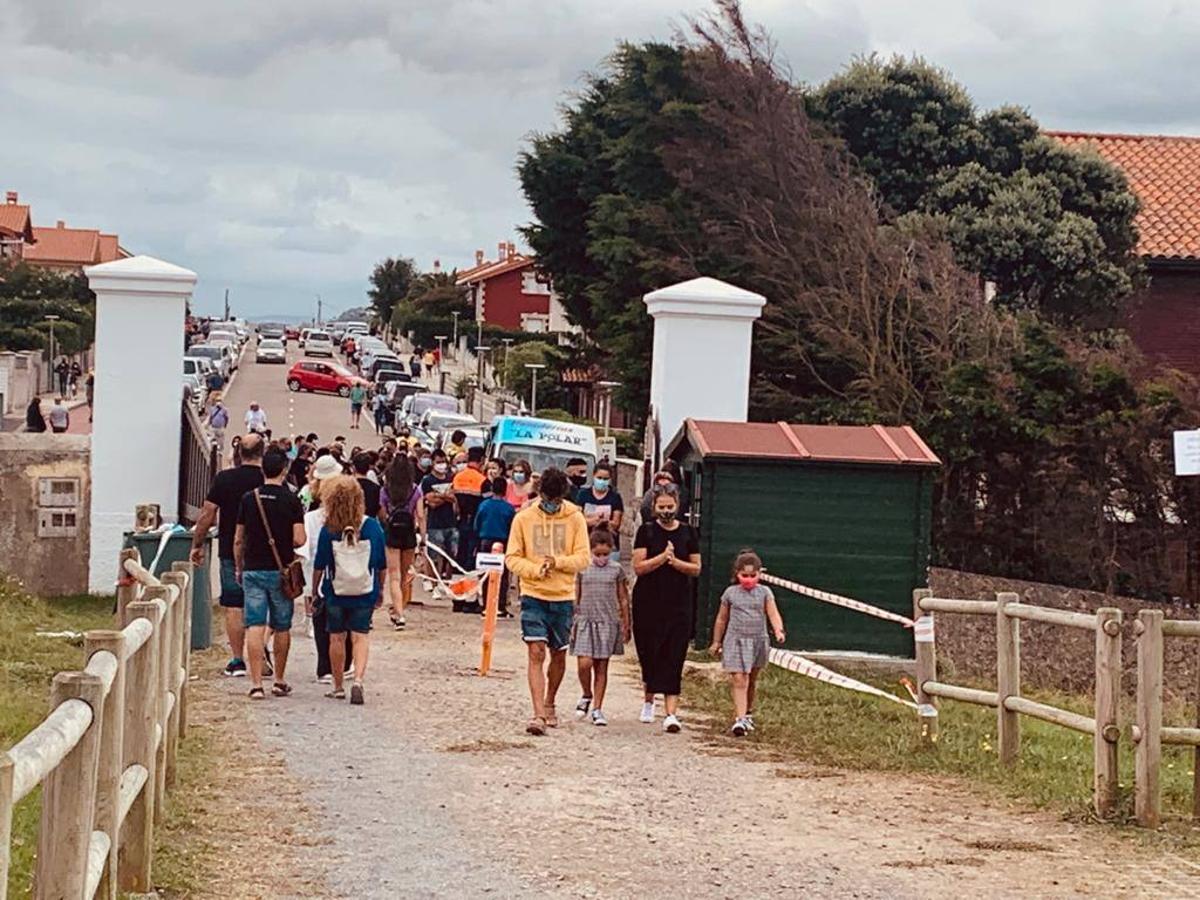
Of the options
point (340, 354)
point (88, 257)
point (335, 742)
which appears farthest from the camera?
point (88, 257)

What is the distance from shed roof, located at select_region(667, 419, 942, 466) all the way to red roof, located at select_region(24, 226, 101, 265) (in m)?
128

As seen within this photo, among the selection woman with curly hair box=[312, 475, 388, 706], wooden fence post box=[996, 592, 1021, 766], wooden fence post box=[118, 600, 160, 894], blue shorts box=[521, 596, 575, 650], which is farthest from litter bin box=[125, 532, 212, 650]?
wooden fence post box=[118, 600, 160, 894]

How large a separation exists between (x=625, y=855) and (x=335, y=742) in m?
3.47

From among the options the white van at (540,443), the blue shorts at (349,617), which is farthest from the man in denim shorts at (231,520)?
the white van at (540,443)

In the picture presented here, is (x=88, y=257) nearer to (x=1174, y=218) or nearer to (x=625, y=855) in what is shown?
(x=1174, y=218)

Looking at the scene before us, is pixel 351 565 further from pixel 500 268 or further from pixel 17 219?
pixel 17 219

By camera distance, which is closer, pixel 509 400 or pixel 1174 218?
pixel 1174 218

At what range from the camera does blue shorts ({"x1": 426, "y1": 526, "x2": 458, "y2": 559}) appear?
22625 millimetres

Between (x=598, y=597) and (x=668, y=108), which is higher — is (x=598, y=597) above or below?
below

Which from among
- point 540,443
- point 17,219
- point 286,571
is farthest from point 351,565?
point 17,219

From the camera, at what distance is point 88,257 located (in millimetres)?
148125

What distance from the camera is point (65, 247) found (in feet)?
497

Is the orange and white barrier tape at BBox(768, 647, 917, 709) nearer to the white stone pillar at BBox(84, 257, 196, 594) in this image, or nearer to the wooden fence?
the wooden fence

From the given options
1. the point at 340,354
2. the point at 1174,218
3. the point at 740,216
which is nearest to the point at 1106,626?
the point at 740,216
